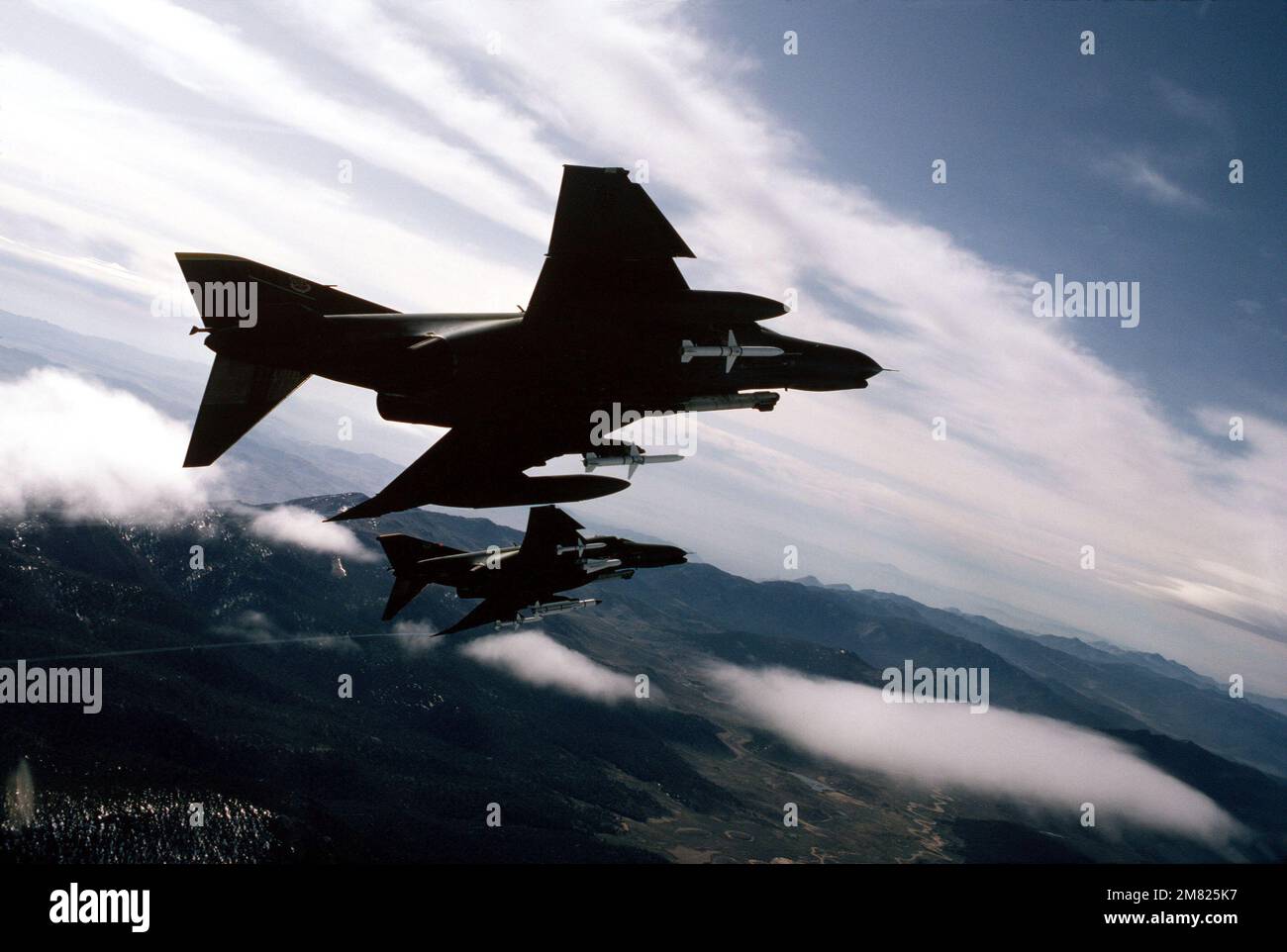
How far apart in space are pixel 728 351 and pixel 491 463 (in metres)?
6.18

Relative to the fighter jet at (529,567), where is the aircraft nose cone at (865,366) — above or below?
above

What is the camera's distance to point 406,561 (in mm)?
26141

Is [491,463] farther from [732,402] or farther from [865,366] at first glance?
[865,366]

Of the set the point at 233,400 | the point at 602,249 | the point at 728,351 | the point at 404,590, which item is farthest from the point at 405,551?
the point at 602,249

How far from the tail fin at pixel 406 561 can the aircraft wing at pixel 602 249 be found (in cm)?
1311

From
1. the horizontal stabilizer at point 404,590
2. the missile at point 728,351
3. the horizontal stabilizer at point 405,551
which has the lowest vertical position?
the horizontal stabilizer at point 404,590

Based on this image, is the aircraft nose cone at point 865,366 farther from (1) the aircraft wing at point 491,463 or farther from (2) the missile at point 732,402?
(1) the aircraft wing at point 491,463

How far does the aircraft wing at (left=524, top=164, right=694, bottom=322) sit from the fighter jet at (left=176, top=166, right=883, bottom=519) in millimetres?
27

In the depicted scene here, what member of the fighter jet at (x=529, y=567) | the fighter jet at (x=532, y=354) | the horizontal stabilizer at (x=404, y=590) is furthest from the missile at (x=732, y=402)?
the horizontal stabilizer at (x=404, y=590)

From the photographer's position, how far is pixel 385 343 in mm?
13266

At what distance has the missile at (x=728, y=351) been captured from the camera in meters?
14.1

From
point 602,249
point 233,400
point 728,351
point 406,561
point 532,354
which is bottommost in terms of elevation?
point 406,561

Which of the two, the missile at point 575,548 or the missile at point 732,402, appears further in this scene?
the missile at point 575,548

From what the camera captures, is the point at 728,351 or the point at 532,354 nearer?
the point at 532,354
